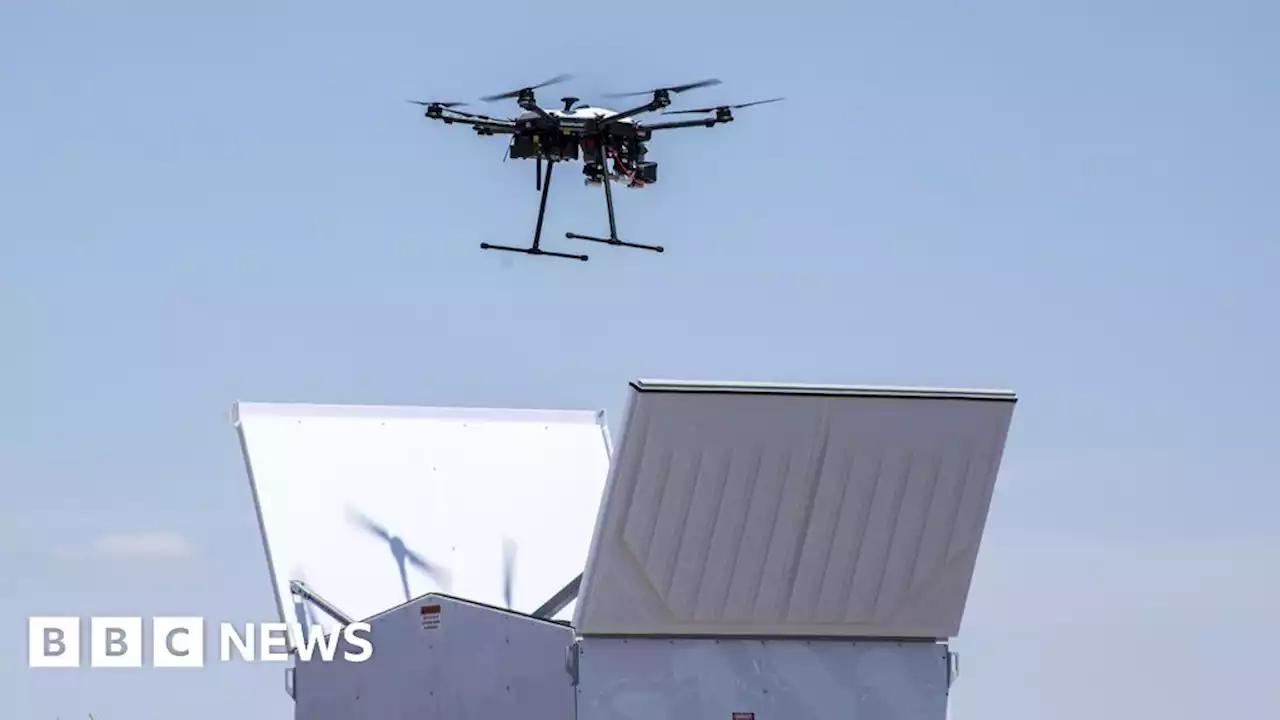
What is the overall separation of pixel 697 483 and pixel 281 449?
21.6ft

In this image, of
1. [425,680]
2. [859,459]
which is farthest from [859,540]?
[425,680]

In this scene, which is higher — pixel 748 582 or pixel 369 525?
pixel 369 525

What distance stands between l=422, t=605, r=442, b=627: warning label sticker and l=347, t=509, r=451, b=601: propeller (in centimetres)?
349

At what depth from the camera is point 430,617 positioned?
752 inches

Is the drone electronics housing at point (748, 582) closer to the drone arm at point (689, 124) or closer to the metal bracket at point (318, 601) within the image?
the metal bracket at point (318, 601)

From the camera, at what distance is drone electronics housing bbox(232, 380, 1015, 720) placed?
17.6 meters

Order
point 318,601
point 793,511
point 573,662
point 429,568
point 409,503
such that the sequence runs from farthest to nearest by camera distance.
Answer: point 409,503, point 429,568, point 318,601, point 793,511, point 573,662

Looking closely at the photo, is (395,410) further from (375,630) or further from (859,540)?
(859,540)

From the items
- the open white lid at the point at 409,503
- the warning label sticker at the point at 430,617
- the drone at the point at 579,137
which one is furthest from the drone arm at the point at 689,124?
A: the warning label sticker at the point at 430,617

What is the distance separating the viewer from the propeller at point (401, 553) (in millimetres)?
22688

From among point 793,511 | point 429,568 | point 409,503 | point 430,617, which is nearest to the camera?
point 793,511

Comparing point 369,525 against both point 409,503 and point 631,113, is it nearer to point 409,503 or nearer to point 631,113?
point 409,503

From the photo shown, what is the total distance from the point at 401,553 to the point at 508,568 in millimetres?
1113

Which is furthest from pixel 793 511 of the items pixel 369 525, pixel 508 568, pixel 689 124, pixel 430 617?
pixel 689 124
